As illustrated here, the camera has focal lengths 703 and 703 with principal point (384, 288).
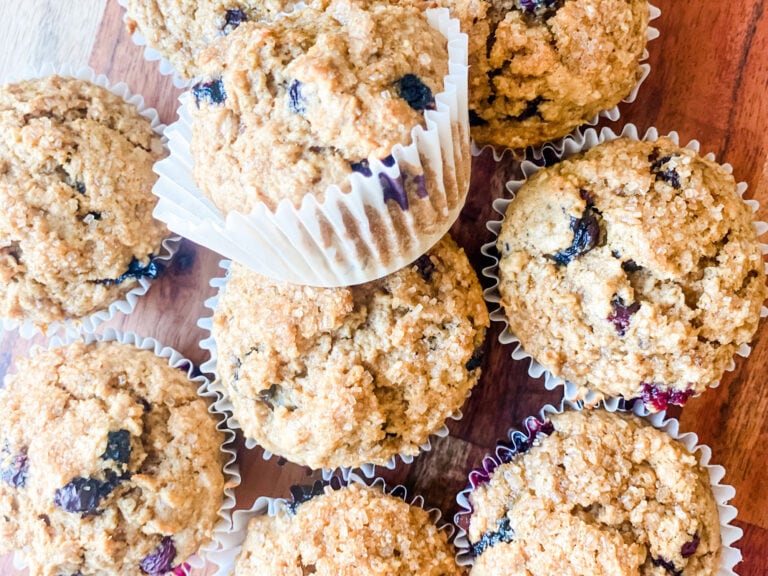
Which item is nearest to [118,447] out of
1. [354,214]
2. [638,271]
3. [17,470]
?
[17,470]

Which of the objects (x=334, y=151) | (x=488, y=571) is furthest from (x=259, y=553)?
(x=334, y=151)

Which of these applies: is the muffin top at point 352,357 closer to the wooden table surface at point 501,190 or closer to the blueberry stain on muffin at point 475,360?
the blueberry stain on muffin at point 475,360

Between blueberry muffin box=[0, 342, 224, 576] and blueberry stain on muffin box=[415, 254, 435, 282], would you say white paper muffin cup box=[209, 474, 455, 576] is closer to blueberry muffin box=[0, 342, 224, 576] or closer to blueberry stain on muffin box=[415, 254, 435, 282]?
blueberry muffin box=[0, 342, 224, 576]

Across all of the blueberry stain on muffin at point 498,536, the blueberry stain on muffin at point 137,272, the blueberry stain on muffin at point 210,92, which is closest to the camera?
the blueberry stain on muffin at point 210,92

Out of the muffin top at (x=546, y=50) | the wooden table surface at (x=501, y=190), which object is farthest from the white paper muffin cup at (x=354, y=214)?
the wooden table surface at (x=501, y=190)

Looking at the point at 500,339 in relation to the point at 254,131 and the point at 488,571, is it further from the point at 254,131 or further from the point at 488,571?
the point at 254,131

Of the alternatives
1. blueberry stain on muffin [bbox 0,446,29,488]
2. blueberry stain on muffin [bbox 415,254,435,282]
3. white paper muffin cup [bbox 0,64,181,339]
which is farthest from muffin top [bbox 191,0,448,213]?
blueberry stain on muffin [bbox 0,446,29,488]

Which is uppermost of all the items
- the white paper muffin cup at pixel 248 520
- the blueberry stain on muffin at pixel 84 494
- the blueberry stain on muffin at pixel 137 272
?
the blueberry stain on muffin at pixel 137 272
